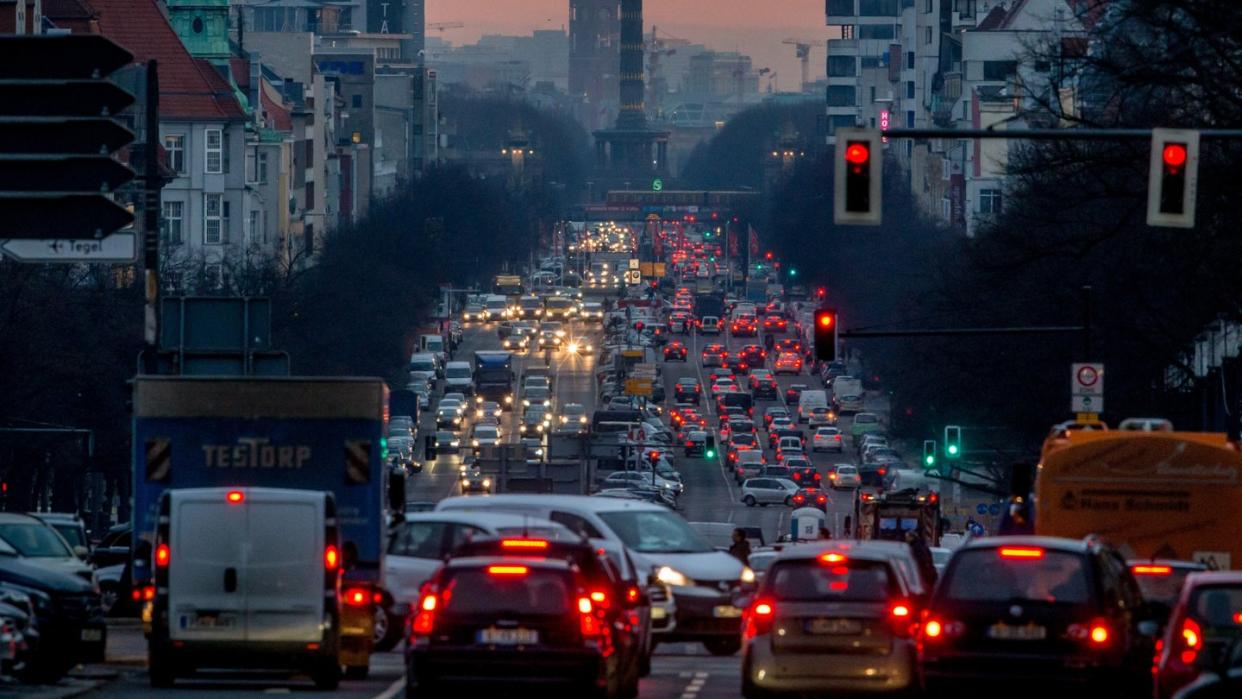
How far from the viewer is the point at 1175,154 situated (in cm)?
2848

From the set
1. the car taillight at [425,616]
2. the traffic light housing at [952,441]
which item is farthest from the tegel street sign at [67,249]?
the traffic light housing at [952,441]

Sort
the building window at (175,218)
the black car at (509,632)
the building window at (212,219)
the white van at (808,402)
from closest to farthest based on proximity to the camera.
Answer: the black car at (509,632), the white van at (808,402), the building window at (175,218), the building window at (212,219)

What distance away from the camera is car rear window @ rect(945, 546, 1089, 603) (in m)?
23.0

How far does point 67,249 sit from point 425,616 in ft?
13.4

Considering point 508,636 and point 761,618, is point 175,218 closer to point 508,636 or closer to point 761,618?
point 761,618

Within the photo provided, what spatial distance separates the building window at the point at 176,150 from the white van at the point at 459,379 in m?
14.4

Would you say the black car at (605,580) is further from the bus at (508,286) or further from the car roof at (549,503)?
the bus at (508,286)

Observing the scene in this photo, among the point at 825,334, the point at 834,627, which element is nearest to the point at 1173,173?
the point at 834,627

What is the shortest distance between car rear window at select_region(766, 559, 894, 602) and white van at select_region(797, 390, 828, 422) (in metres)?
91.6

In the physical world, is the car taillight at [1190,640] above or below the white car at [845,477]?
above

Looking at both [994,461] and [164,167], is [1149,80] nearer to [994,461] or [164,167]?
[994,461]

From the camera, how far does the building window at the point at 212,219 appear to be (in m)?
127

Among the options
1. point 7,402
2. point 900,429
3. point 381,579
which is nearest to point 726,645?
point 381,579

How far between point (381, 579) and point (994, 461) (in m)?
55.2
